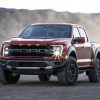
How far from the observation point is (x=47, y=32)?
58.1 ft

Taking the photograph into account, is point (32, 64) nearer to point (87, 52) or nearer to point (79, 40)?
point (79, 40)

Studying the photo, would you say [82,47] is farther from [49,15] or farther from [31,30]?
[49,15]

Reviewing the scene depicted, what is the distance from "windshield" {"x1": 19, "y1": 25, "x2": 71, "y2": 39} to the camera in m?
17.6

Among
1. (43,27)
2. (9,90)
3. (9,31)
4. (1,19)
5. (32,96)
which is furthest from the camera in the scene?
(1,19)

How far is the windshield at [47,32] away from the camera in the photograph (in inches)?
691

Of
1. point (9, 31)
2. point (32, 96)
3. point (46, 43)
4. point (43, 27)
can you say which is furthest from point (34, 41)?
point (9, 31)

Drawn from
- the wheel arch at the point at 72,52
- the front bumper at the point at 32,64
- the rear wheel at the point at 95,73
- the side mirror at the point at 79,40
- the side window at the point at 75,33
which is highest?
the side window at the point at 75,33

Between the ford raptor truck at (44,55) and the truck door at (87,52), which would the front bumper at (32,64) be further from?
the truck door at (87,52)

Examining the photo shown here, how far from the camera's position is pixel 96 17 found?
484ft

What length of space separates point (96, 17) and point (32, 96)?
134807mm

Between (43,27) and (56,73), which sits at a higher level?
(43,27)

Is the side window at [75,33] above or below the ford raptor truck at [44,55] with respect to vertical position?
above

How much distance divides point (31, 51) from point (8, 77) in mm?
1287

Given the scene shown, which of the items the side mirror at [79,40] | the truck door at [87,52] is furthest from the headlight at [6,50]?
the truck door at [87,52]
